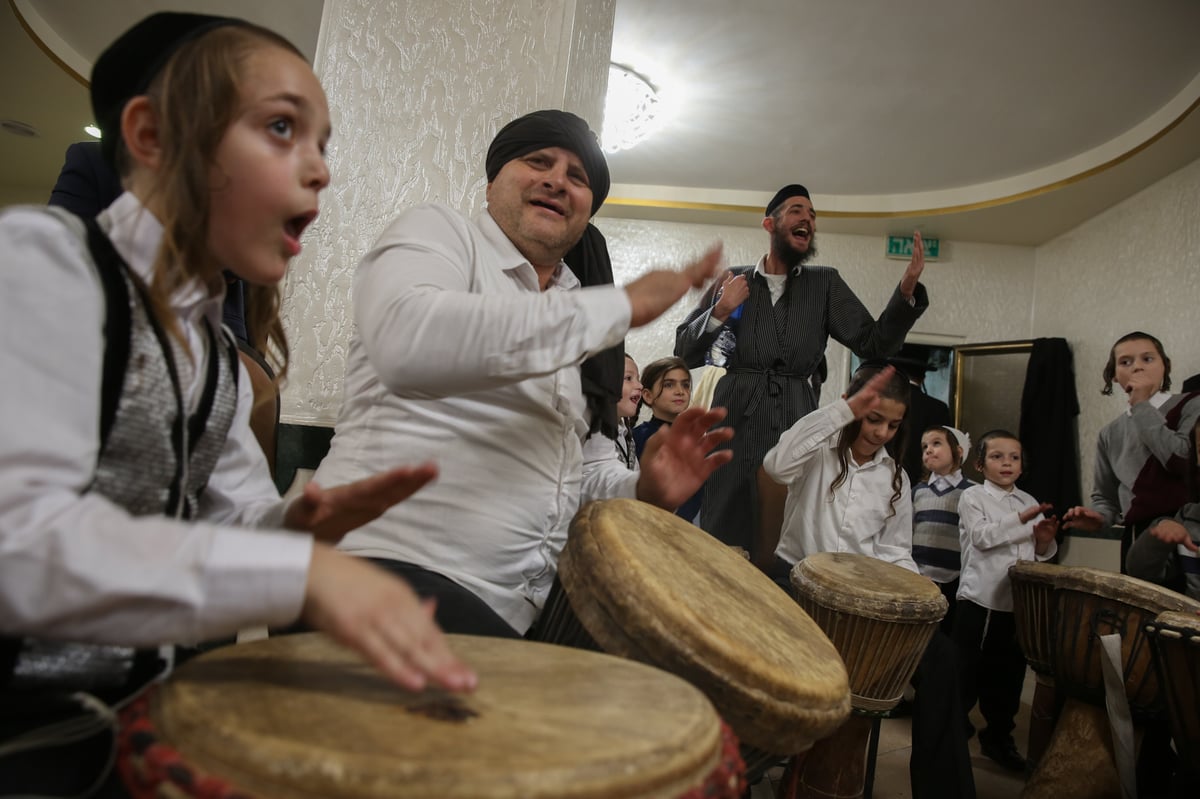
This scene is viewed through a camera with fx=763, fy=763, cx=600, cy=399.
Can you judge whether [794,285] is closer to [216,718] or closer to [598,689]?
[598,689]

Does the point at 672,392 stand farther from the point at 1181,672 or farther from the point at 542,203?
the point at 542,203

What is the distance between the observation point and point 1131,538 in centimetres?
388

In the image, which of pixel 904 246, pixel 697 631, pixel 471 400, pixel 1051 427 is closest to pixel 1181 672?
pixel 697 631

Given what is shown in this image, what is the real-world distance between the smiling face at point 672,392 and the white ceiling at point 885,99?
221 centimetres

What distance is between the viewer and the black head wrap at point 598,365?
1.72 metres

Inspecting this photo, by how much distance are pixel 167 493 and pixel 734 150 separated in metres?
6.12

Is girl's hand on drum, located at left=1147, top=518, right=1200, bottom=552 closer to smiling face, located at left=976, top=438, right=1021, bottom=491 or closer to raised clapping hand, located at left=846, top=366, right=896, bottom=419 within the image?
smiling face, located at left=976, top=438, right=1021, bottom=491

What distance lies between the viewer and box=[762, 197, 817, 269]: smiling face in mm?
3555

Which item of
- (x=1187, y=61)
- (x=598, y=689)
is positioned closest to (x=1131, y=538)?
(x=1187, y=61)

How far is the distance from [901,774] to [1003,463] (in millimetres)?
1876

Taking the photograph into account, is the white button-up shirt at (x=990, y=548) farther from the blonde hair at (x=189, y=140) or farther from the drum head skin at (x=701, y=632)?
the blonde hair at (x=189, y=140)

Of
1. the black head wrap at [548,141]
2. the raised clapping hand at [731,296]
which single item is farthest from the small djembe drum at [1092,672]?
the black head wrap at [548,141]

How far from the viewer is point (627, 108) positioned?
5.55 metres

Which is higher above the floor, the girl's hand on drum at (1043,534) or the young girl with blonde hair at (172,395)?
the young girl with blonde hair at (172,395)
